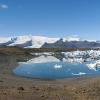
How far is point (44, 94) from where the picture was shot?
15.2 meters

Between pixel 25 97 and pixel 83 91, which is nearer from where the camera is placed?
pixel 25 97

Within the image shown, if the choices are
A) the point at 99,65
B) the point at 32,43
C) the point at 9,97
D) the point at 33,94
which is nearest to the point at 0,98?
the point at 9,97

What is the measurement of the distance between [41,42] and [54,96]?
181183 mm

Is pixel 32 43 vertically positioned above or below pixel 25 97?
above

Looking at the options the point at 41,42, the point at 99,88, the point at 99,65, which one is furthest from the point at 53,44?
the point at 99,88

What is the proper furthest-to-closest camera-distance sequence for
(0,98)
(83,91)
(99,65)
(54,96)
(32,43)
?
(32,43) < (99,65) < (83,91) < (54,96) < (0,98)

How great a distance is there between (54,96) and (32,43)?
17578 cm

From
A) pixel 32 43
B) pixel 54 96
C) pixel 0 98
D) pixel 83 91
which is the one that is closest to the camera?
pixel 0 98

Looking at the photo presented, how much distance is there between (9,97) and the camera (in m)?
14.0

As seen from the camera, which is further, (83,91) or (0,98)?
(83,91)

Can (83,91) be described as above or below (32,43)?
below

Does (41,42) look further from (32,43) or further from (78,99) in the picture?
(78,99)

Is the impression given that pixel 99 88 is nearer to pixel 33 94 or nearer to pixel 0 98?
pixel 33 94

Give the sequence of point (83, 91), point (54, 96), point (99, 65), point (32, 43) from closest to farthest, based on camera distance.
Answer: point (54, 96) → point (83, 91) → point (99, 65) → point (32, 43)
